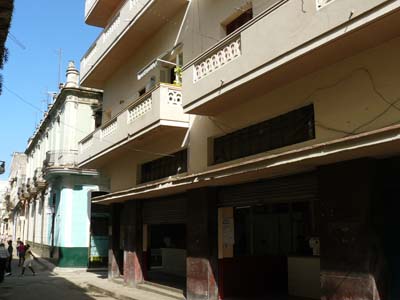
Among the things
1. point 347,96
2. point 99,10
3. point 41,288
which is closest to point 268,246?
point 347,96

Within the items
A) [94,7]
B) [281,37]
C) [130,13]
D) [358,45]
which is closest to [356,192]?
[358,45]

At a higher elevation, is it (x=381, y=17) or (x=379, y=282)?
(x=381, y=17)

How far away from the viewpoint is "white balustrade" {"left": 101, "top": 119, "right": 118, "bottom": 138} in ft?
52.8

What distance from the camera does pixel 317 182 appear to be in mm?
8930

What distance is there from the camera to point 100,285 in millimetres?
16859

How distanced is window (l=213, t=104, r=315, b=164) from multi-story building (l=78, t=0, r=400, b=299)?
4 centimetres

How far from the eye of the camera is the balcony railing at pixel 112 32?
50.4 ft

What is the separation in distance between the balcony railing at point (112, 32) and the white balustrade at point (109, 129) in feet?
9.76

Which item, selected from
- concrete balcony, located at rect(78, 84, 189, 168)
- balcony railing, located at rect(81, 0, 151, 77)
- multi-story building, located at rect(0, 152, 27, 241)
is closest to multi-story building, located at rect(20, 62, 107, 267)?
balcony railing, located at rect(81, 0, 151, 77)

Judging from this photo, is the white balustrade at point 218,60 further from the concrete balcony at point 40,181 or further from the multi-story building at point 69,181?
the concrete balcony at point 40,181

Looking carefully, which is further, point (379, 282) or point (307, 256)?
point (307, 256)

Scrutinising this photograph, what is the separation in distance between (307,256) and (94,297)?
657cm

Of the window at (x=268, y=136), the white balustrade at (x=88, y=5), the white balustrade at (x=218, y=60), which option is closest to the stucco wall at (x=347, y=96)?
the window at (x=268, y=136)

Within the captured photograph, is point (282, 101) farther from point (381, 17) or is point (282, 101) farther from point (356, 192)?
point (381, 17)
